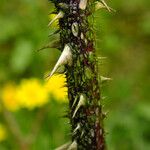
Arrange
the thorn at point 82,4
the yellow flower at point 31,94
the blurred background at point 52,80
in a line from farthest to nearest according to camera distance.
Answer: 1. the yellow flower at point 31,94
2. the blurred background at point 52,80
3. the thorn at point 82,4

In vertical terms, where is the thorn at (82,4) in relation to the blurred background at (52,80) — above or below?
above

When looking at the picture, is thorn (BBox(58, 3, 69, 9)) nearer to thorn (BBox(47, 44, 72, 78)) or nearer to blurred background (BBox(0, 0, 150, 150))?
thorn (BBox(47, 44, 72, 78))

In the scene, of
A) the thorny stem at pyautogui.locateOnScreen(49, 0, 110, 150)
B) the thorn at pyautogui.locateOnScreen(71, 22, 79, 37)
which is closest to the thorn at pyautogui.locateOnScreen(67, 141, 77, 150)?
the thorny stem at pyautogui.locateOnScreen(49, 0, 110, 150)

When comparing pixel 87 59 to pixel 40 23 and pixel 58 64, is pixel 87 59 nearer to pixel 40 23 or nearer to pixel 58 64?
pixel 58 64

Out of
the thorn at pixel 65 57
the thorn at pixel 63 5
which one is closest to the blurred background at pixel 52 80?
the thorn at pixel 65 57

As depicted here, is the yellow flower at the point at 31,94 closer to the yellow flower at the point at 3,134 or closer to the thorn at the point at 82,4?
the yellow flower at the point at 3,134

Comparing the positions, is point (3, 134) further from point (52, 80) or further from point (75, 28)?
point (75, 28)

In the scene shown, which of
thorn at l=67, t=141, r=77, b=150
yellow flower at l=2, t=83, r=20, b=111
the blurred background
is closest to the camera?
thorn at l=67, t=141, r=77, b=150
